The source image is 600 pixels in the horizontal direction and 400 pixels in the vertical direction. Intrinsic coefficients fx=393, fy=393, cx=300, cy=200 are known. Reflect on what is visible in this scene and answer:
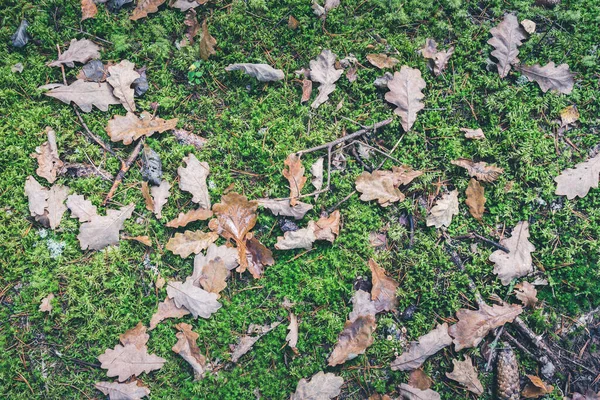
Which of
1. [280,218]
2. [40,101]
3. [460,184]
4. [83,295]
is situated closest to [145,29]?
[40,101]

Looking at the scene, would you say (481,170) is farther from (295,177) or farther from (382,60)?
(295,177)

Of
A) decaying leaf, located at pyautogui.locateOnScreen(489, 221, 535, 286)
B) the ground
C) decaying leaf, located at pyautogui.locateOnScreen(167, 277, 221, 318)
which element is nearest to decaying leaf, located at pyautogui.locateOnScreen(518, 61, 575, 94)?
the ground

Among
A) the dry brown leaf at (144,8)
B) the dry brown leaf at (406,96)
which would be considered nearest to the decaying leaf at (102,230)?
the dry brown leaf at (144,8)

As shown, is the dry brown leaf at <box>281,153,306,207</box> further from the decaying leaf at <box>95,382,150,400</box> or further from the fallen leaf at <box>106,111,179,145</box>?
the decaying leaf at <box>95,382,150,400</box>

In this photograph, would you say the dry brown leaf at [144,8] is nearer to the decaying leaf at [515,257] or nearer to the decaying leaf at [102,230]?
the decaying leaf at [102,230]

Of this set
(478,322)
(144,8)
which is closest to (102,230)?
(144,8)

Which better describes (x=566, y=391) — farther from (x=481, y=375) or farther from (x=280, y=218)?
(x=280, y=218)

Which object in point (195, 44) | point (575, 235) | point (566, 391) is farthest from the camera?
point (195, 44)
